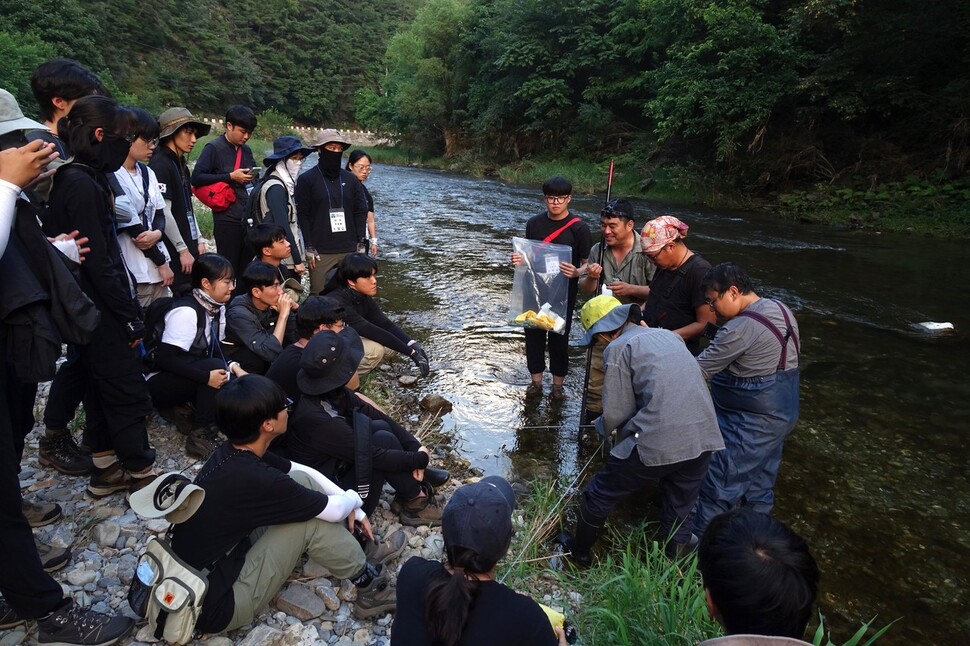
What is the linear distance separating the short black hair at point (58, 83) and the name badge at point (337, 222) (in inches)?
101

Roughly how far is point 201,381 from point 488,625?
8.29ft

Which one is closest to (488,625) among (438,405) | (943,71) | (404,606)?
(404,606)

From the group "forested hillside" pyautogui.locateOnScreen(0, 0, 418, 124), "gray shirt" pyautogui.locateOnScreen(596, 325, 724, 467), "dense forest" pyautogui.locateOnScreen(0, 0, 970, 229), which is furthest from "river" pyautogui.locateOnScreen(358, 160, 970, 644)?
→ "forested hillside" pyautogui.locateOnScreen(0, 0, 418, 124)

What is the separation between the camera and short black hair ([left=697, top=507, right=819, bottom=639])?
1487 mm

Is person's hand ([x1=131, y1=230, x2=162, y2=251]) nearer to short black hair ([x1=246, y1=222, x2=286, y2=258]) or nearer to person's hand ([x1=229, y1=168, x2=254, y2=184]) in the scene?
short black hair ([x1=246, y1=222, x2=286, y2=258])

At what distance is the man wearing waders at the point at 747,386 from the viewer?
296 cm

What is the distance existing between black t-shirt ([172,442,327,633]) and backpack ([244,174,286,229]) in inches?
125

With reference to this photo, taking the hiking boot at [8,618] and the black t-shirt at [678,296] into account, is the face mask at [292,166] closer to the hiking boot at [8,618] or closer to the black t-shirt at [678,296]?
the black t-shirt at [678,296]

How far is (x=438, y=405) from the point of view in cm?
477

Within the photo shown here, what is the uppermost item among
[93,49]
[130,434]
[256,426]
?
[93,49]

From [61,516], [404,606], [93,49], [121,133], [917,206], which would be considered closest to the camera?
[404,606]

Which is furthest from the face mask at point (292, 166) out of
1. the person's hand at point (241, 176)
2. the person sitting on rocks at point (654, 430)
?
the person sitting on rocks at point (654, 430)

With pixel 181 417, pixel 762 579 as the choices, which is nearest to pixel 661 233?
pixel 762 579

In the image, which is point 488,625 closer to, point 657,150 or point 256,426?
point 256,426
